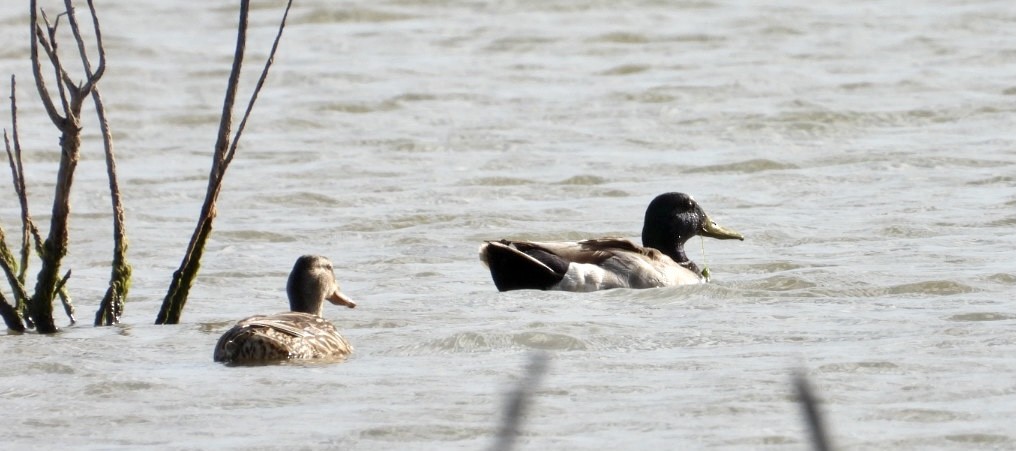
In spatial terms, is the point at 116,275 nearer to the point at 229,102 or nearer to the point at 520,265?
the point at 229,102

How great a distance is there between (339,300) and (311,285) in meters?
0.26

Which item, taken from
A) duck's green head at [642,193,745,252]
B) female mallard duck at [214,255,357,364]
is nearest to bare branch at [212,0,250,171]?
female mallard duck at [214,255,357,364]

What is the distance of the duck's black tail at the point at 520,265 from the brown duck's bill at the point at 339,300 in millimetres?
1214

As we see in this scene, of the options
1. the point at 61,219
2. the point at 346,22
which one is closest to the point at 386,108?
the point at 346,22

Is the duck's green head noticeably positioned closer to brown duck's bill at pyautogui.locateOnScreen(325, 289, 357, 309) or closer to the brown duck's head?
brown duck's bill at pyautogui.locateOnScreen(325, 289, 357, 309)

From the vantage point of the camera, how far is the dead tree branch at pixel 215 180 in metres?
8.44

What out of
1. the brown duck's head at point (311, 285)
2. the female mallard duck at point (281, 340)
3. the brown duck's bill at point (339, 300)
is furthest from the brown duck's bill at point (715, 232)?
the female mallard duck at point (281, 340)

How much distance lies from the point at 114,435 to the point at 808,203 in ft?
25.0

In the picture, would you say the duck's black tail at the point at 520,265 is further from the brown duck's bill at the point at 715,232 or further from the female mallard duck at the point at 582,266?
the brown duck's bill at the point at 715,232

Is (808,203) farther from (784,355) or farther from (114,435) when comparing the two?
(114,435)

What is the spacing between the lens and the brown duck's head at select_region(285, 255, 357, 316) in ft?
30.9

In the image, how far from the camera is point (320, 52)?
69.8ft

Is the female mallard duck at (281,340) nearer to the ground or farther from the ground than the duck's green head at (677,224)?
farther from the ground

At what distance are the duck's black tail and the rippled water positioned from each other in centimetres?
→ 18
